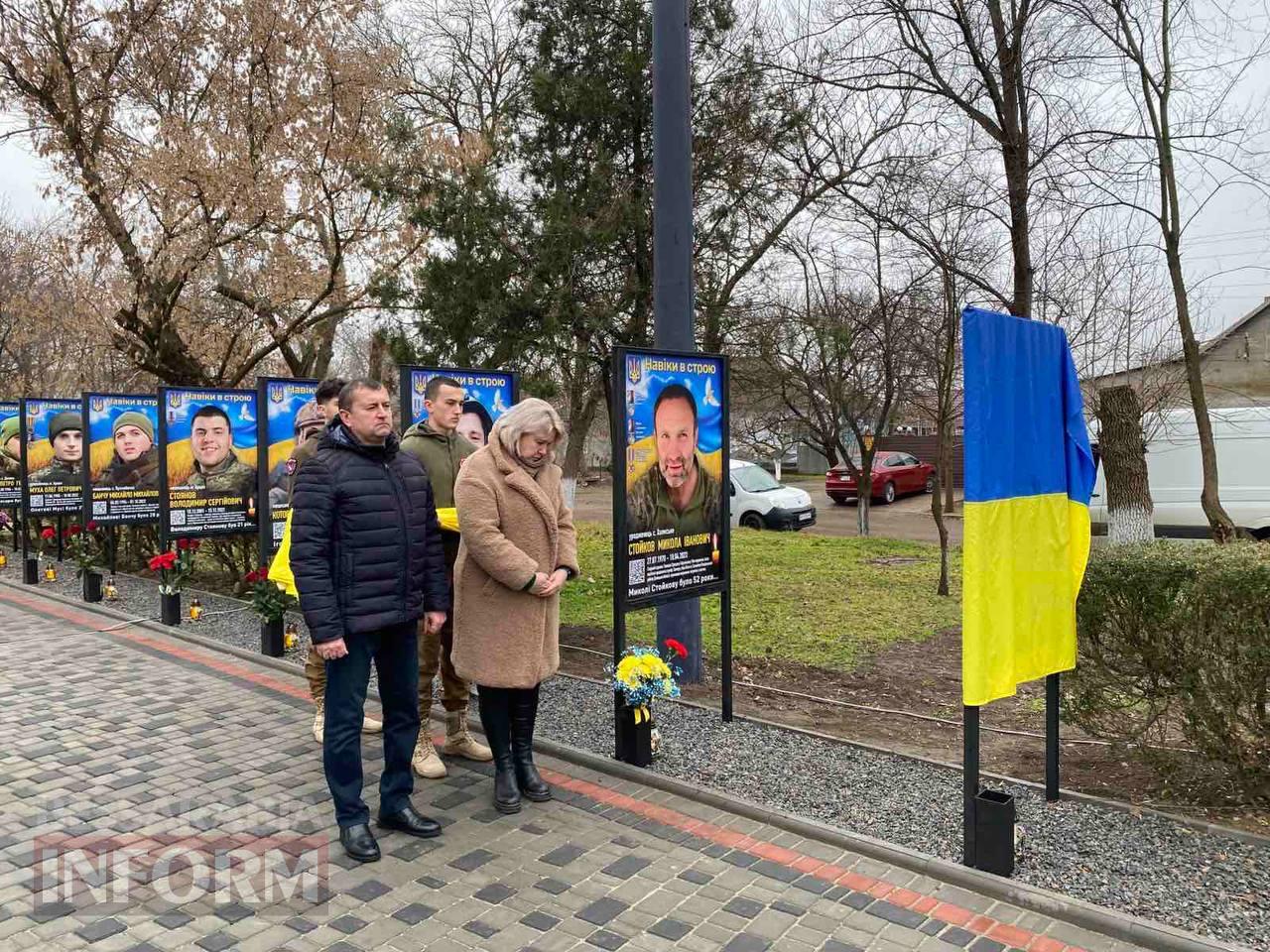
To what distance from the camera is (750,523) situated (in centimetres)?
1967

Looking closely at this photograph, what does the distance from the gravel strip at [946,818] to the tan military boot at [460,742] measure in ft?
1.56

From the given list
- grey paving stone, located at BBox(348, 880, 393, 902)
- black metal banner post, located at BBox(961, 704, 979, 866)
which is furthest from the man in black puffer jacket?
black metal banner post, located at BBox(961, 704, 979, 866)

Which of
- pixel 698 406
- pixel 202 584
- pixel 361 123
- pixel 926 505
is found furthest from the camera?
pixel 926 505

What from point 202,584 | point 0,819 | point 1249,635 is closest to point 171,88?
point 202,584

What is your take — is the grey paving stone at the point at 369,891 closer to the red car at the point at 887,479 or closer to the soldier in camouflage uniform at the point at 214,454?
the soldier in camouflage uniform at the point at 214,454

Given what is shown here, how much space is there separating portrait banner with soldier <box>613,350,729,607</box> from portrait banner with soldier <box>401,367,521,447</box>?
65.4 inches

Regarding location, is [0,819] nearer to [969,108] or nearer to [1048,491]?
[1048,491]

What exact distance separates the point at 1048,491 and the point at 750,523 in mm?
15654

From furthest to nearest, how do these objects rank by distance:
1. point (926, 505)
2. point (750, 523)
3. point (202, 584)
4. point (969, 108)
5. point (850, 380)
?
point (926, 505)
point (750, 523)
point (850, 380)
point (202, 584)
point (969, 108)

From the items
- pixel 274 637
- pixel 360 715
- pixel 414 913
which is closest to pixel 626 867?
pixel 414 913

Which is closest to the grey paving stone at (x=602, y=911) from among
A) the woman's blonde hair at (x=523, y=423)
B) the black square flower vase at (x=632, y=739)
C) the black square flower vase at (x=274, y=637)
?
the black square flower vase at (x=632, y=739)

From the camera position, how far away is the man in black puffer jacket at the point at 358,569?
12.3 feet

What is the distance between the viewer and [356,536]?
3.85 m

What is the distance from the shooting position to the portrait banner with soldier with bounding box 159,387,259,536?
339 inches
